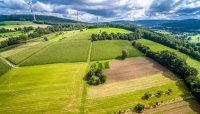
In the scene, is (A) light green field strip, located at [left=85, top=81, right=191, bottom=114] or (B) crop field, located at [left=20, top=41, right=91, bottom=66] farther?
(B) crop field, located at [left=20, top=41, right=91, bottom=66]

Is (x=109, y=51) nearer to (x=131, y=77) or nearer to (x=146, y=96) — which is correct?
(x=131, y=77)

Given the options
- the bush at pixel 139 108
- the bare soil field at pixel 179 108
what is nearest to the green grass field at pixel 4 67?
the bush at pixel 139 108

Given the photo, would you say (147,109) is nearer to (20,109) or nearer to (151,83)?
(151,83)

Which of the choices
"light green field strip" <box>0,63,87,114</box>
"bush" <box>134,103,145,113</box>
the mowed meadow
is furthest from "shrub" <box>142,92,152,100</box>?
"light green field strip" <box>0,63,87,114</box>

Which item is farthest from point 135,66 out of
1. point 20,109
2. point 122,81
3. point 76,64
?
point 20,109

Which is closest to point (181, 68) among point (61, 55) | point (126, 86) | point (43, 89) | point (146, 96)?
point (126, 86)

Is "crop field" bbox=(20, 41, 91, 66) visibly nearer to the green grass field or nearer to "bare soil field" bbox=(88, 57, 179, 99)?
the green grass field
